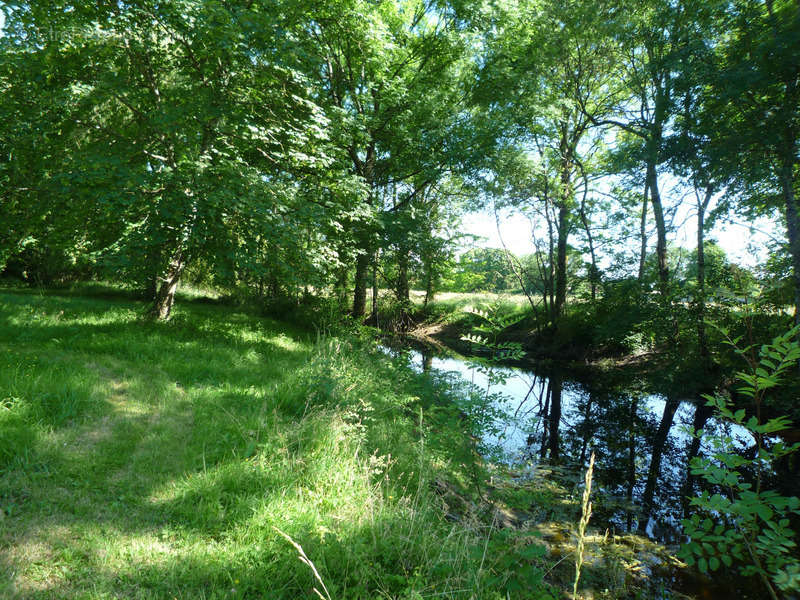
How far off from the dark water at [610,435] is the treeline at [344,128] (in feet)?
9.10

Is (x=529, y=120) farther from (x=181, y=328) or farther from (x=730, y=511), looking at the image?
(x=730, y=511)

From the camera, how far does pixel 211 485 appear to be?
2932 mm

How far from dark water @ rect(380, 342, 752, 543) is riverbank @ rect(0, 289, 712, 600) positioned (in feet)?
1.98

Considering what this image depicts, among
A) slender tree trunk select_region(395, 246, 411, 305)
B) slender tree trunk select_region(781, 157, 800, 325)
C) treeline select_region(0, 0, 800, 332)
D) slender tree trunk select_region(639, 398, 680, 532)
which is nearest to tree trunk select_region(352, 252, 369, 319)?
treeline select_region(0, 0, 800, 332)

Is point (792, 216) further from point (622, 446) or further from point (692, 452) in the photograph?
point (622, 446)

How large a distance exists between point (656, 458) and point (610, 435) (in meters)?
0.96

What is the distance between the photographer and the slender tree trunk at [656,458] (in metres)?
4.83

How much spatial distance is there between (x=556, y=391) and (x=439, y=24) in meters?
12.4

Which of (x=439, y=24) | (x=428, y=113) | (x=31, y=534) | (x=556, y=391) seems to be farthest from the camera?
(x=439, y=24)

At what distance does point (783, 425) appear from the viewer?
1981mm

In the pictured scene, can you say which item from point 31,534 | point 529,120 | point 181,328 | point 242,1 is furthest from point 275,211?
point 529,120

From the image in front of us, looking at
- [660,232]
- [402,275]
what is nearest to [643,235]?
[660,232]

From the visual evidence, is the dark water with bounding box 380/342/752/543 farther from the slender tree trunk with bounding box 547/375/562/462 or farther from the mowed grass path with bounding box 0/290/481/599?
the mowed grass path with bounding box 0/290/481/599

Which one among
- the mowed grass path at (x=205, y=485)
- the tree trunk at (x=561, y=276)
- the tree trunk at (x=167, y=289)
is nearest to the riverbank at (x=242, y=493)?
the mowed grass path at (x=205, y=485)
